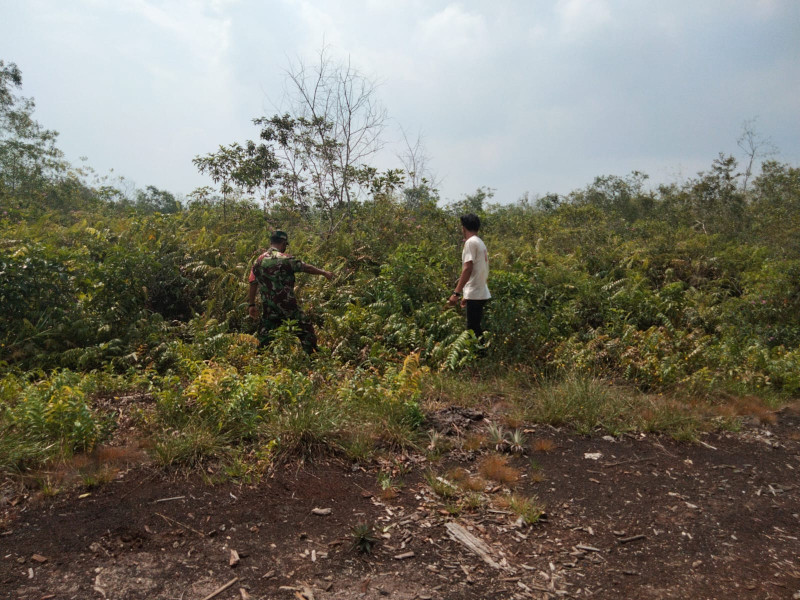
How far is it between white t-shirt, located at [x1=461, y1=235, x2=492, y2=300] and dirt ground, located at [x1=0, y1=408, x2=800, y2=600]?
239 cm

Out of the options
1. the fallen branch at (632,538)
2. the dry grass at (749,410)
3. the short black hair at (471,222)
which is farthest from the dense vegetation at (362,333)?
the fallen branch at (632,538)

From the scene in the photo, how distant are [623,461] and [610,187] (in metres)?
18.4

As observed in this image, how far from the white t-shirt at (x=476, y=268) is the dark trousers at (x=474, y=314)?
0.10m

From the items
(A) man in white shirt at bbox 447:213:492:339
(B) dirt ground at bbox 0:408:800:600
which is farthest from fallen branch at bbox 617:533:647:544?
(A) man in white shirt at bbox 447:213:492:339

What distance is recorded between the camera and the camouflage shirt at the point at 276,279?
6.41 meters

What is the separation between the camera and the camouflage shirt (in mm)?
6410

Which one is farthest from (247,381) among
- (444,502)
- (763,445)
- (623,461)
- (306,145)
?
(306,145)

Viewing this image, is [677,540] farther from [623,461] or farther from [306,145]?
[306,145]

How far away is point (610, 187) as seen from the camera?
20.9 m

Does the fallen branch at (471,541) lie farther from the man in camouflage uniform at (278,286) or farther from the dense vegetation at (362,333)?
the man in camouflage uniform at (278,286)

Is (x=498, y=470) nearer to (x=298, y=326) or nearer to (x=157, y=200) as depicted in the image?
(x=298, y=326)

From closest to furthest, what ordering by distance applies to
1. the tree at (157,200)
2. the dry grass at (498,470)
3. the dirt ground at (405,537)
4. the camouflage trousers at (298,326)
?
1. the dirt ground at (405,537)
2. the dry grass at (498,470)
3. the camouflage trousers at (298,326)
4. the tree at (157,200)

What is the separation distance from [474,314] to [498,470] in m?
2.56

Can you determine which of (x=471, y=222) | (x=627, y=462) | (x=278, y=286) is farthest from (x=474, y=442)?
(x=278, y=286)
